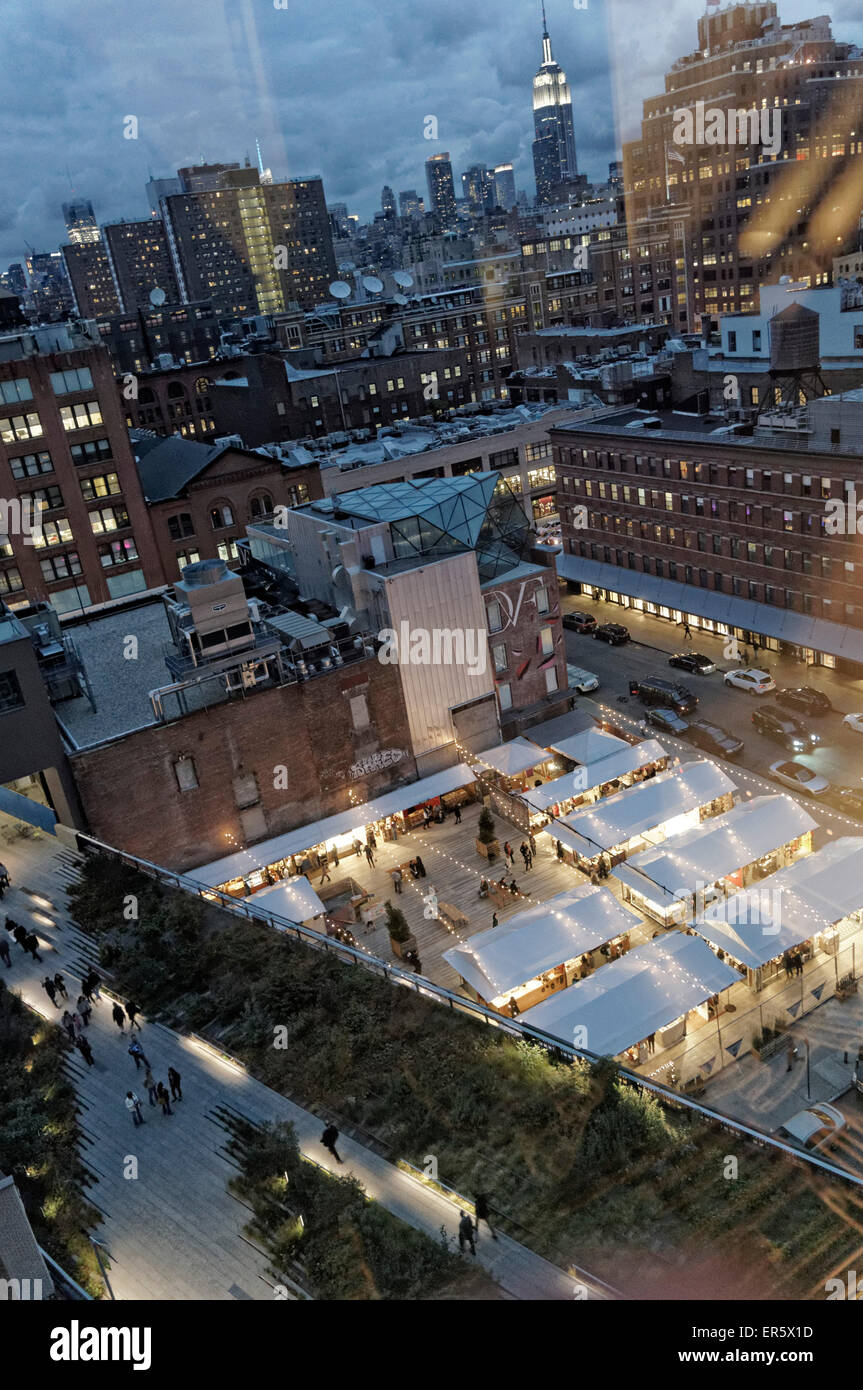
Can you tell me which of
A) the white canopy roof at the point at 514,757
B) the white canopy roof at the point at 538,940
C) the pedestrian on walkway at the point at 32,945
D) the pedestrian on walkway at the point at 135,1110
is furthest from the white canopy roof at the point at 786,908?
the pedestrian on walkway at the point at 32,945

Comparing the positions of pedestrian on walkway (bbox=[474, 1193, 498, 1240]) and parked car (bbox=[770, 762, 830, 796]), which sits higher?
pedestrian on walkway (bbox=[474, 1193, 498, 1240])

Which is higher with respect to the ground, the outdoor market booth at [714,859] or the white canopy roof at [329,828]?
the white canopy roof at [329,828]

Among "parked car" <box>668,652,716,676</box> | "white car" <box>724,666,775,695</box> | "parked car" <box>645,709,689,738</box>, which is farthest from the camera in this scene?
"parked car" <box>668,652,716,676</box>

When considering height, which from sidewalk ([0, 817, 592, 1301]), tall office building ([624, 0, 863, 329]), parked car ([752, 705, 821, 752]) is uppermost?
tall office building ([624, 0, 863, 329])

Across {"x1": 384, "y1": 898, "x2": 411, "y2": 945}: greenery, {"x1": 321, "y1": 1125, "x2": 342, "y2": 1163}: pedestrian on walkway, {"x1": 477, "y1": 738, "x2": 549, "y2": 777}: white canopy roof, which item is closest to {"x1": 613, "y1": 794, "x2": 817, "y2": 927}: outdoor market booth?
{"x1": 477, "y1": 738, "x2": 549, "y2": 777}: white canopy roof

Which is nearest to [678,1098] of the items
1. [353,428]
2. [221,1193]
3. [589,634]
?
[221,1193]

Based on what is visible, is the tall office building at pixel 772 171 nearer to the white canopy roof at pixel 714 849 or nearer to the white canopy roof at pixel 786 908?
the white canopy roof at pixel 714 849

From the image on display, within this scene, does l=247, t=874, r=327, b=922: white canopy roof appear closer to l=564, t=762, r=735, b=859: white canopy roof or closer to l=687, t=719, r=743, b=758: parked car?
l=564, t=762, r=735, b=859: white canopy roof
